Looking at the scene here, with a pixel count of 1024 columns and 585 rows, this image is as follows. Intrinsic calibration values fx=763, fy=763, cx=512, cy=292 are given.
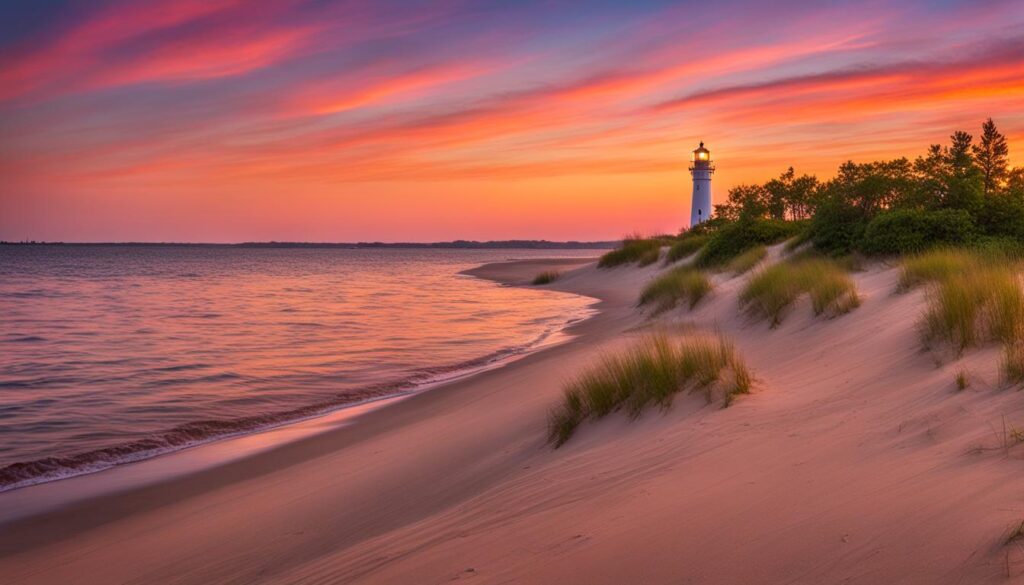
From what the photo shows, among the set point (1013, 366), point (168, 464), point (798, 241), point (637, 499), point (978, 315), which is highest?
point (798, 241)

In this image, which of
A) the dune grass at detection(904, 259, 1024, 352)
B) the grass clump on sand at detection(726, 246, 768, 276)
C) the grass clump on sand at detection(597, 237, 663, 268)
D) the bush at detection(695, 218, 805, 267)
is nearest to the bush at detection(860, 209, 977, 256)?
the grass clump on sand at detection(726, 246, 768, 276)

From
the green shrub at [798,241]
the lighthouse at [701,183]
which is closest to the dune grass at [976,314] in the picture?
the green shrub at [798,241]

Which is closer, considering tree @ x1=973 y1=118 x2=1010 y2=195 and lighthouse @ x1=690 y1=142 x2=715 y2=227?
tree @ x1=973 y1=118 x2=1010 y2=195

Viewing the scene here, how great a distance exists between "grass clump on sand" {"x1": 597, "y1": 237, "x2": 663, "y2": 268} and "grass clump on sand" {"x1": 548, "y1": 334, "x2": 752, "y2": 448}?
3115 centimetres

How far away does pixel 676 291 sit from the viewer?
65.9ft

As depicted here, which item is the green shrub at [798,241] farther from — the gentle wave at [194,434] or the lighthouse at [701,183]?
the lighthouse at [701,183]

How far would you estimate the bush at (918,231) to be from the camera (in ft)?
52.5

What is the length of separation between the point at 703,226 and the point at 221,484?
3724 cm

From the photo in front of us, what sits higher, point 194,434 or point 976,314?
point 976,314

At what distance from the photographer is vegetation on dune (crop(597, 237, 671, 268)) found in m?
38.9

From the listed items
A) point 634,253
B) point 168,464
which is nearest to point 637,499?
point 168,464

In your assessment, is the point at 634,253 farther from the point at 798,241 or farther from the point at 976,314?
the point at 976,314

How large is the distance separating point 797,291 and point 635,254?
29.2 meters

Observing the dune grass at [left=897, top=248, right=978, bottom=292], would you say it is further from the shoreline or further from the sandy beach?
the shoreline
